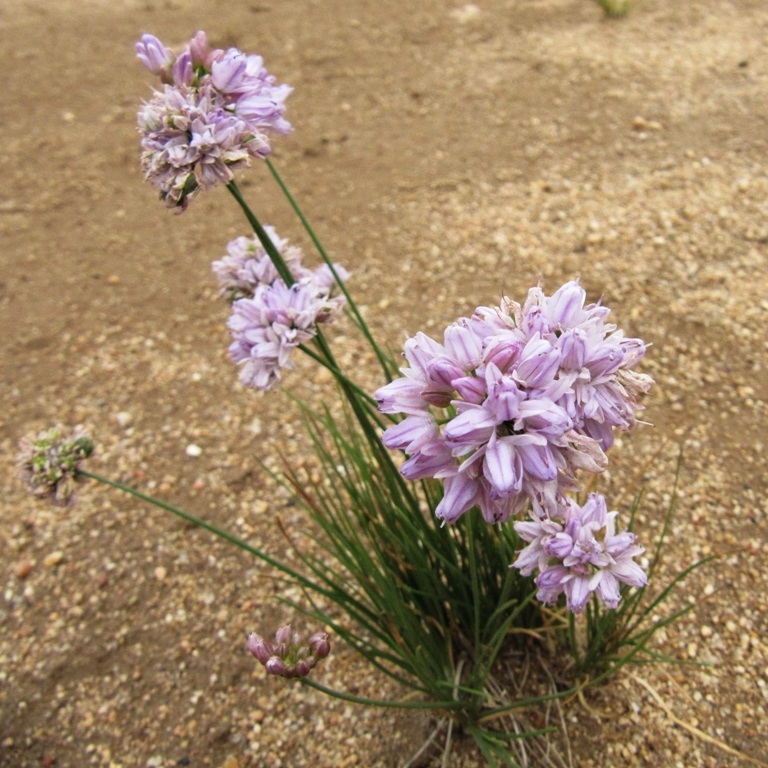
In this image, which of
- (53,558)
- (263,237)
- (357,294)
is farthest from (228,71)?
(357,294)

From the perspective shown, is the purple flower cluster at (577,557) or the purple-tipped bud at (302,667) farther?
the purple-tipped bud at (302,667)

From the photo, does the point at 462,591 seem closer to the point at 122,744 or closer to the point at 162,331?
the point at 122,744

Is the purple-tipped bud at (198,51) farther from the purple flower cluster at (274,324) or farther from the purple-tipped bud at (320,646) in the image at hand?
the purple-tipped bud at (320,646)

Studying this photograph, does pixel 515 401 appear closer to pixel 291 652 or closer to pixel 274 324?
pixel 274 324

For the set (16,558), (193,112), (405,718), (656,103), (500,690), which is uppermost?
(193,112)

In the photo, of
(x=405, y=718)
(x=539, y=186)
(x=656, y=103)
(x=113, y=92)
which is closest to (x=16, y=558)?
(x=405, y=718)

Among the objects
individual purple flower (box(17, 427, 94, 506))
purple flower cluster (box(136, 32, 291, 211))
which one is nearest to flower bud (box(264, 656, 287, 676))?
individual purple flower (box(17, 427, 94, 506))

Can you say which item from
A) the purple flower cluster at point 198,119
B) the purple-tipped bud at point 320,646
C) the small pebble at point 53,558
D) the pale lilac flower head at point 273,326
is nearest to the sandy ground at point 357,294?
the small pebble at point 53,558

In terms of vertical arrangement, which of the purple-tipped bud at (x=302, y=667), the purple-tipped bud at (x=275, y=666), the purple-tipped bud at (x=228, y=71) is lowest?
the purple-tipped bud at (x=302, y=667)
